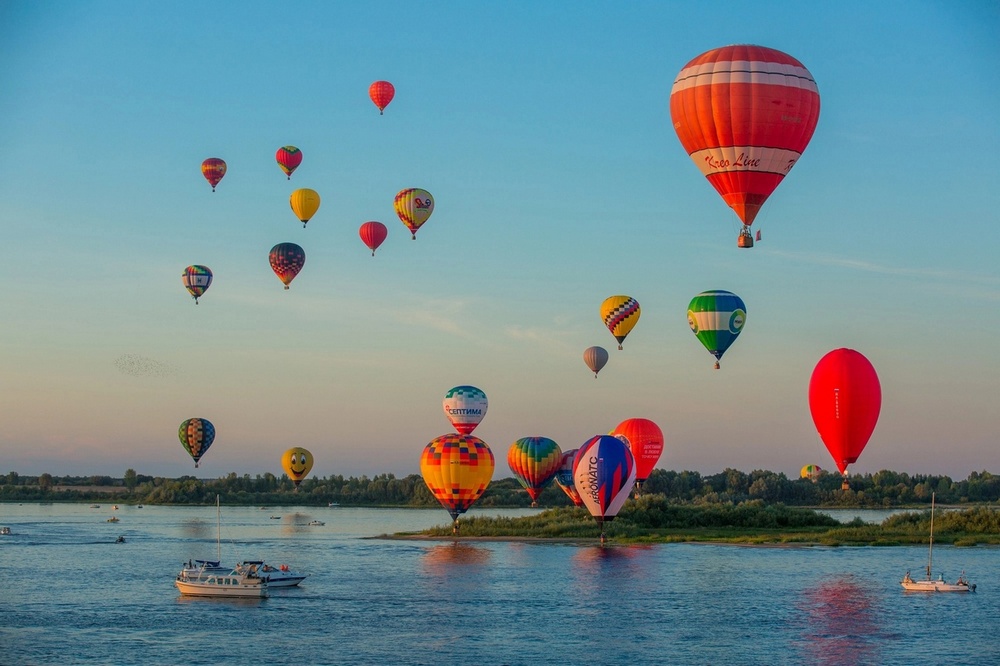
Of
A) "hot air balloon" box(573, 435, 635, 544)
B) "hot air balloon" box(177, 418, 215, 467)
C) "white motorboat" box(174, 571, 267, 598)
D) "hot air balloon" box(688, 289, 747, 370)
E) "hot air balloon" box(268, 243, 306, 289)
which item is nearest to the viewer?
"white motorboat" box(174, 571, 267, 598)

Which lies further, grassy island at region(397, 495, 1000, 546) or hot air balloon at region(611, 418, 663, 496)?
hot air balloon at region(611, 418, 663, 496)

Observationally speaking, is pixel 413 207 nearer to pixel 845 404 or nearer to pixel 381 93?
pixel 381 93

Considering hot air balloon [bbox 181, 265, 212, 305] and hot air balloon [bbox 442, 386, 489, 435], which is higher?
hot air balloon [bbox 181, 265, 212, 305]

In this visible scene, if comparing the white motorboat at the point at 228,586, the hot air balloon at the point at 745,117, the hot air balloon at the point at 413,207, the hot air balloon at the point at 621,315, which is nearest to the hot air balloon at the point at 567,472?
the hot air balloon at the point at 621,315

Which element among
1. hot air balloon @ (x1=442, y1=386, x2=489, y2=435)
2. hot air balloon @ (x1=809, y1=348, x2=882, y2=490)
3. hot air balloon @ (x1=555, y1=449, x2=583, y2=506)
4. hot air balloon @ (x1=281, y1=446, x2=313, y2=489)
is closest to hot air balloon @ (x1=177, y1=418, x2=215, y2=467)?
hot air balloon @ (x1=281, y1=446, x2=313, y2=489)

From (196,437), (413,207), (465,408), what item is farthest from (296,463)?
(413,207)

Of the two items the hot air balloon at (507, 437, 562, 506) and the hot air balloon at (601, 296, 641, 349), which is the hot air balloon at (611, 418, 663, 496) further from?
the hot air balloon at (601, 296, 641, 349)

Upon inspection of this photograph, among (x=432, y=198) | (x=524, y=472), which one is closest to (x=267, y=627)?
(x=432, y=198)

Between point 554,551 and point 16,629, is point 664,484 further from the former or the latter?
point 16,629
